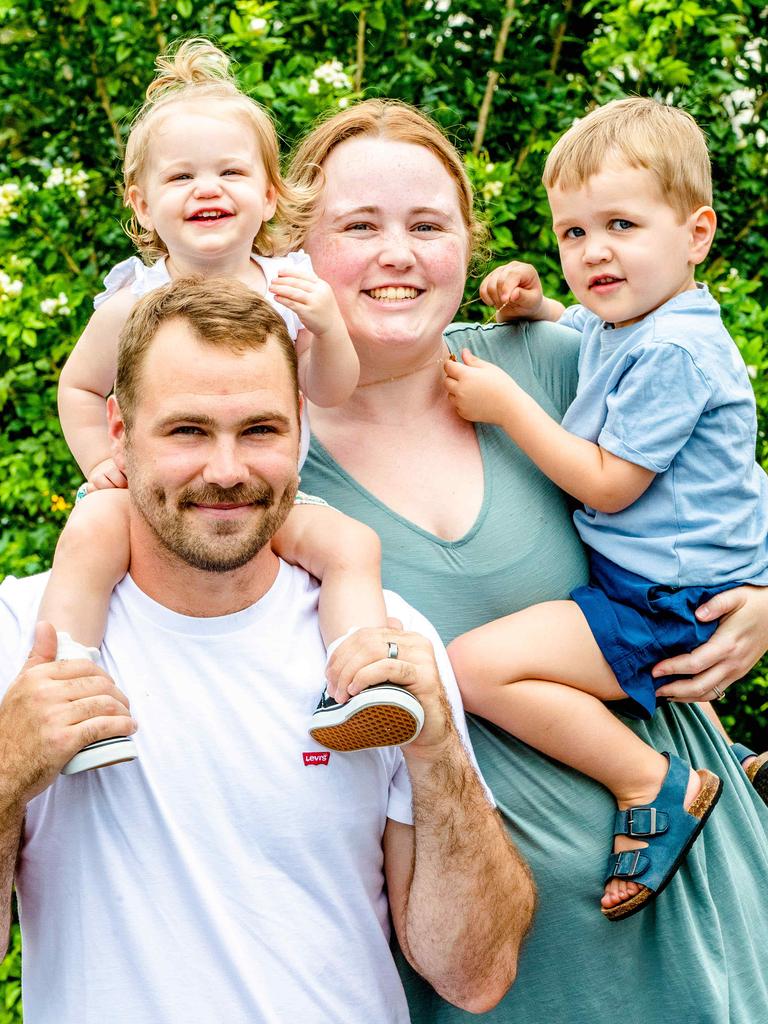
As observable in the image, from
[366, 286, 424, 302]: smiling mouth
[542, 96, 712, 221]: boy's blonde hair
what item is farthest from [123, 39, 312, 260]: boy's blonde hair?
[542, 96, 712, 221]: boy's blonde hair

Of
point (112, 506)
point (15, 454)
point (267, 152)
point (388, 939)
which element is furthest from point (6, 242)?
point (388, 939)

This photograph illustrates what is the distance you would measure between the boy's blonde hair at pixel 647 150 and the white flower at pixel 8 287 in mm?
2033

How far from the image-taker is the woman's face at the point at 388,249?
105 inches

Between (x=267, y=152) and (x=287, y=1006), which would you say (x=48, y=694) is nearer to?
(x=287, y=1006)

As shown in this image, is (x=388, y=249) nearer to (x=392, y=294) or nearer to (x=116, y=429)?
(x=392, y=294)

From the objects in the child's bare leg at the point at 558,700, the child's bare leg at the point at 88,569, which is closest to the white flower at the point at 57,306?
the child's bare leg at the point at 88,569

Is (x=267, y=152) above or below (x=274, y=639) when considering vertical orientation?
above

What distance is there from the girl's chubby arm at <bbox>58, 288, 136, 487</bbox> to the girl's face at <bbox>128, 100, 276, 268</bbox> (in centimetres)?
18

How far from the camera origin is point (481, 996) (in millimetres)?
2145

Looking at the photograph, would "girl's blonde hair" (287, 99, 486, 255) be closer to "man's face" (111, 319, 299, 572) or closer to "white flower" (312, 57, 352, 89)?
"man's face" (111, 319, 299, 572)

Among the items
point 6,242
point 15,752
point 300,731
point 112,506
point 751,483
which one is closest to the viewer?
point 15,752

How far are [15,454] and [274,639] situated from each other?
241 centimetres

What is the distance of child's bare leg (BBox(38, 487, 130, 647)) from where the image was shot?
2.04 metres

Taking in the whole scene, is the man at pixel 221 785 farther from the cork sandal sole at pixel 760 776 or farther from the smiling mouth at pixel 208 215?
the cork sandal sole at pixel 760 776
